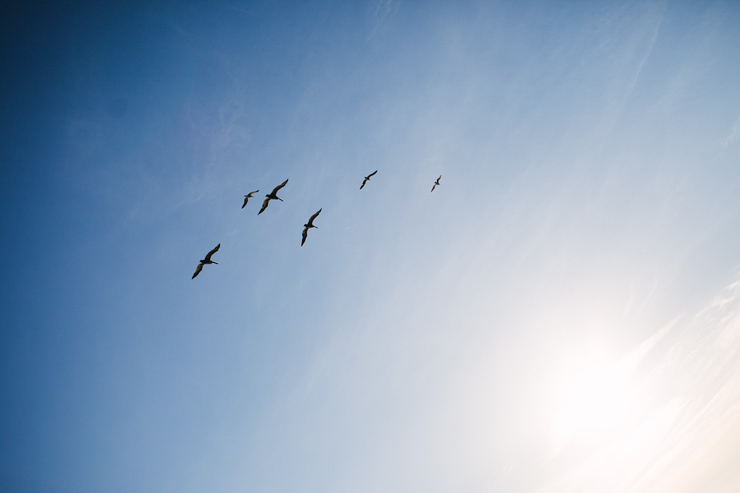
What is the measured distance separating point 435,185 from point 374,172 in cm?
1126

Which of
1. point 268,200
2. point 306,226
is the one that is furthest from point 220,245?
point 306,226

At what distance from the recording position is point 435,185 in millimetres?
43094

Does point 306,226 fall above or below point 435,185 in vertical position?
below

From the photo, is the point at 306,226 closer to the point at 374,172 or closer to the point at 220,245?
the point at 220,245

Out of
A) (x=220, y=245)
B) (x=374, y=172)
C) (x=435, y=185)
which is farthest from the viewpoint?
(x=435, y=185)

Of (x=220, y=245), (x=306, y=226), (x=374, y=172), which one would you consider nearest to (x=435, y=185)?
(x=374, y=172)

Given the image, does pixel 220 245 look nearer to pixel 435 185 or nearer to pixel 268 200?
pixel 268 200

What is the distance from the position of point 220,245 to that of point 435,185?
3054cm

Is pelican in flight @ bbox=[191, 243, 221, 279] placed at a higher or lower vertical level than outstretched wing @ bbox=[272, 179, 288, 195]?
lower

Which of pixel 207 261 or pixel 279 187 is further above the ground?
pixel 279 187

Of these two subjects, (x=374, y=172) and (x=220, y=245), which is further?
(x=374, y=172)

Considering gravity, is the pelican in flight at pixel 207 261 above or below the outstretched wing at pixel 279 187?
below

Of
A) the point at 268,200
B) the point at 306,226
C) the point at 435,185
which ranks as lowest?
the point at 306,226

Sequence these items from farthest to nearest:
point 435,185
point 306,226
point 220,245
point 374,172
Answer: point 435,185, point 374,172, point 306,226, point 220,245
